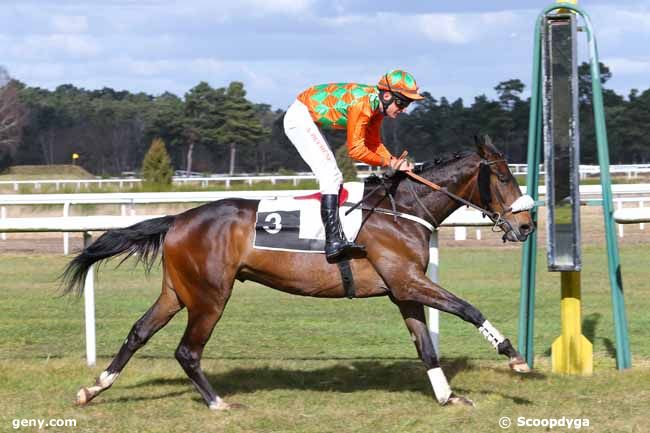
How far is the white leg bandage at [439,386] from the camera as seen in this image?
18.7 ft

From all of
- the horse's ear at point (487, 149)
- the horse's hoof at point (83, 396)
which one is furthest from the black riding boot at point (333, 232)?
the horse's hoof at point (83, 396)

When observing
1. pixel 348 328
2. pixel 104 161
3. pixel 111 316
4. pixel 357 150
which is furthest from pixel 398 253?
pixel 104 161

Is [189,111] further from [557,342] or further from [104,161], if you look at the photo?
[557,342]

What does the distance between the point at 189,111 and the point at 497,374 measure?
163 ft

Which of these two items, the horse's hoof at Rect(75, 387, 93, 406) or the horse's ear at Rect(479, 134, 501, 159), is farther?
the horse's ear at Rect(479, 134, 501, 159)

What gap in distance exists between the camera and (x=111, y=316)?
9.92 metres

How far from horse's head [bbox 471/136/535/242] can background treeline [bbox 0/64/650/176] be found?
19337 millimetres

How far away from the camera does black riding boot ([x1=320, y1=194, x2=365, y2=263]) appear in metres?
5.82

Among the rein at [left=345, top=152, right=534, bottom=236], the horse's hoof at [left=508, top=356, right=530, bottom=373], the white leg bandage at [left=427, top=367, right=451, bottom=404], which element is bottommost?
the white leg bandage at [left=427, top=367, right=451, bottom=404]

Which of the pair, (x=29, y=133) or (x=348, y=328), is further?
(x=29, y=133)

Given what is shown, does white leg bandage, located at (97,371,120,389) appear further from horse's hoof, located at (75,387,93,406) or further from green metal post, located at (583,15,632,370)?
green metal post, located at (583,15,632,370)

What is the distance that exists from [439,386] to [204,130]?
4842cm

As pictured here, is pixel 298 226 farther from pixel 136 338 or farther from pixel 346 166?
pixel 346 166

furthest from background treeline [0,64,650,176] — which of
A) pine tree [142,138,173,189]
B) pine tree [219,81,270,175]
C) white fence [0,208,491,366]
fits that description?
white fence [0,208,491,366]
